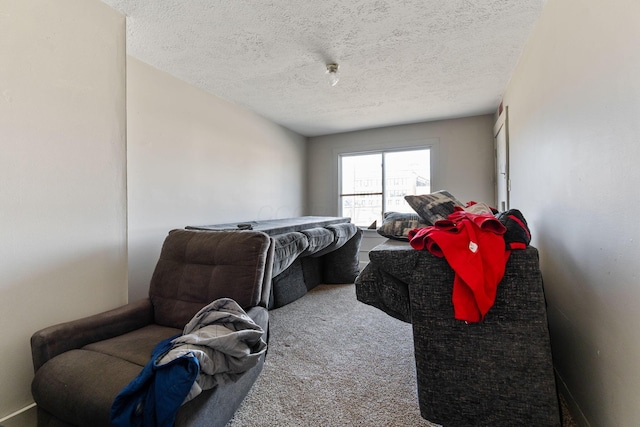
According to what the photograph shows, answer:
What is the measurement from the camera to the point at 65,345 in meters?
1.37

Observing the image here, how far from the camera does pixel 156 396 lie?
1.00m

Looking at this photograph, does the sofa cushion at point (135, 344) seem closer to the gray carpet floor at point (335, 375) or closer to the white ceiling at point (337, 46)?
the gray carpet floor at point (335, 375)

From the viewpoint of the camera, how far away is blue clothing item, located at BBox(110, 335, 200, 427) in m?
0.98

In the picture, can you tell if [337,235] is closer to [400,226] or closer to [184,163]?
[400,226]

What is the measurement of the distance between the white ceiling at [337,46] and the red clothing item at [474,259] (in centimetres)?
149

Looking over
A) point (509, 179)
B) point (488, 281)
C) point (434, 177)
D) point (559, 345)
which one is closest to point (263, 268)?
point (488, 281)

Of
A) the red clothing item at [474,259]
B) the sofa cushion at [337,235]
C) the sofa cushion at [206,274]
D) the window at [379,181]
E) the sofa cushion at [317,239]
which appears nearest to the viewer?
the red clothing item at [474,259]

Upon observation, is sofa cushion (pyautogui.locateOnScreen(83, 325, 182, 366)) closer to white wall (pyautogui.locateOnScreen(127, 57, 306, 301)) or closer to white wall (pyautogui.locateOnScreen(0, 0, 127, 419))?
white wall (pyautogui.locateOnScreen(0, 0, 127, 419))

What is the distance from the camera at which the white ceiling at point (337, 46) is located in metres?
1.87

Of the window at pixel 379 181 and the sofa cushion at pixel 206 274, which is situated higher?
the window at pixel 379 181

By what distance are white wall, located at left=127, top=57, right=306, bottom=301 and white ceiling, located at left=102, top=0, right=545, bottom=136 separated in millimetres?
233

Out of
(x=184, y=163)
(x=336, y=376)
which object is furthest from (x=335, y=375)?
(x=184, y=163)

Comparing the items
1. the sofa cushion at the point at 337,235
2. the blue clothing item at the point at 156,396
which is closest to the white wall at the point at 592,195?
the blue clothing item at the point at 156,396

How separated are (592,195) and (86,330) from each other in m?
2.43
